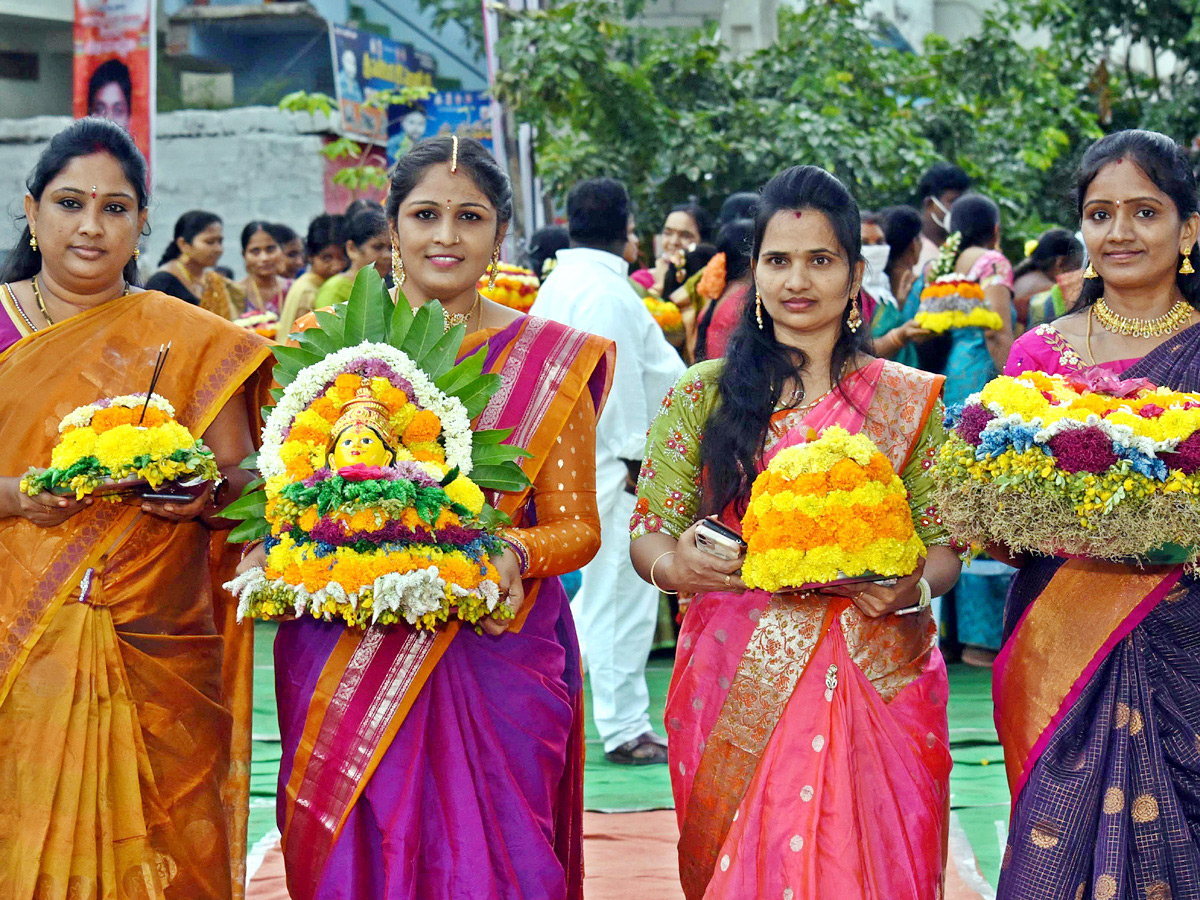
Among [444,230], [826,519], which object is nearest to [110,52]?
[444,230]

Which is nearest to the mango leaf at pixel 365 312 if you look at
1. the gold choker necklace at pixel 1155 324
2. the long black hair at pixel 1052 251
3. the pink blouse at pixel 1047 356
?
the pink blouse at pixel 1047 356

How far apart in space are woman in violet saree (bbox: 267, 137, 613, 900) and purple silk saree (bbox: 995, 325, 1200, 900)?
114cm

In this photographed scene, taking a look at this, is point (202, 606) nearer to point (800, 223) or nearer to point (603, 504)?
point (800, 223)

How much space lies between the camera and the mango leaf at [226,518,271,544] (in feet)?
11.3

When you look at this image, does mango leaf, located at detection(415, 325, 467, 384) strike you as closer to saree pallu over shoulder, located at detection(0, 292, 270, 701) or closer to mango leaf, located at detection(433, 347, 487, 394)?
mango leaf, located at detection(433, 347, 487, 394)

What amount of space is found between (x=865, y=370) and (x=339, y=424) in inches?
51.1

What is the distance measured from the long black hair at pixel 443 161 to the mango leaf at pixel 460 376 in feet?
1.74

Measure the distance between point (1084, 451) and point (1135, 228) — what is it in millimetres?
879

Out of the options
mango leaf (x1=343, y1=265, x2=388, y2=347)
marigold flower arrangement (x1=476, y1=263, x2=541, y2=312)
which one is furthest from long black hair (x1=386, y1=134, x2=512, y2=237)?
marigold flower arrangement (x1=476, y1=263, x2=541, y2=312)

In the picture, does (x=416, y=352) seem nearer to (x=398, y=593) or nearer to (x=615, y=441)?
(x=398, y=593)

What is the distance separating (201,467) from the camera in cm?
352

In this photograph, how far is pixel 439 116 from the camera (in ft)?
61.5

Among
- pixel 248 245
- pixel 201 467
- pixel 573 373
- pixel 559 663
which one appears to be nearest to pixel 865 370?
pixel 573 373

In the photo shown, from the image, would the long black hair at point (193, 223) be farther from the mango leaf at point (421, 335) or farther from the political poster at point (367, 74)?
the political poster at point (367, 74)
